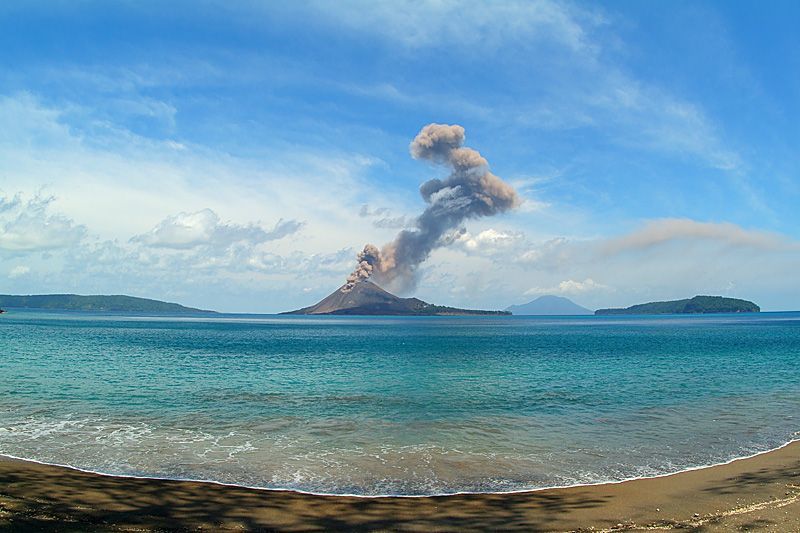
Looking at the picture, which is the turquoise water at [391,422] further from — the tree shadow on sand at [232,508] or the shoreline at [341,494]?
the tree shadow on sand at [232,508]

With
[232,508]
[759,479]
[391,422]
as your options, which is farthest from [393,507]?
[391,422]

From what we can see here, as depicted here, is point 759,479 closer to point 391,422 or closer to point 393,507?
point 393,507

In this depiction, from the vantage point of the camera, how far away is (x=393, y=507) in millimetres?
9867

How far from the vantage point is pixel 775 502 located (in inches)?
379

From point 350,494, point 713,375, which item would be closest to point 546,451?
point 350,494

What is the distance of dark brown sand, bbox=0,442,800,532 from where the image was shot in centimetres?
847

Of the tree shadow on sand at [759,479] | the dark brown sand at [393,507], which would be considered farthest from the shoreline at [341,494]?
the tree shadow on sand at [759,479]

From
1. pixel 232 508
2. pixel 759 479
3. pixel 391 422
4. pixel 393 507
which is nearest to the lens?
pixel 232 508

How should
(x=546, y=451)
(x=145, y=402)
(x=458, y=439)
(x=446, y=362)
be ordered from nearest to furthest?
(x=546, y=451) < (x=458, y=439) < (x=145, y=402) < (x=446, y=362)

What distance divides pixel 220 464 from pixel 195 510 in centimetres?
364

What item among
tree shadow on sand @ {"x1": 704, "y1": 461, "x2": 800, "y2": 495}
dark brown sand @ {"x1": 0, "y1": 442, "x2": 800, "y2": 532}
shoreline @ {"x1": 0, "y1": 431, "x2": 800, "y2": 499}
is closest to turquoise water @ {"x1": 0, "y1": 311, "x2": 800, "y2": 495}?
shoreline @ {"x1": 0, "y1": 431, "x2": 800, "y2": 499}

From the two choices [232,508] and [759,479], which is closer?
[232,508]

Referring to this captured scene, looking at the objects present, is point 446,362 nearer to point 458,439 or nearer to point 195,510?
point 458,439

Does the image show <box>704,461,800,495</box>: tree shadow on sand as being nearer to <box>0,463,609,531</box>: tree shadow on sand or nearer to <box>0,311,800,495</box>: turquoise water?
<box>0,311,800,495</box>: turquoise water
